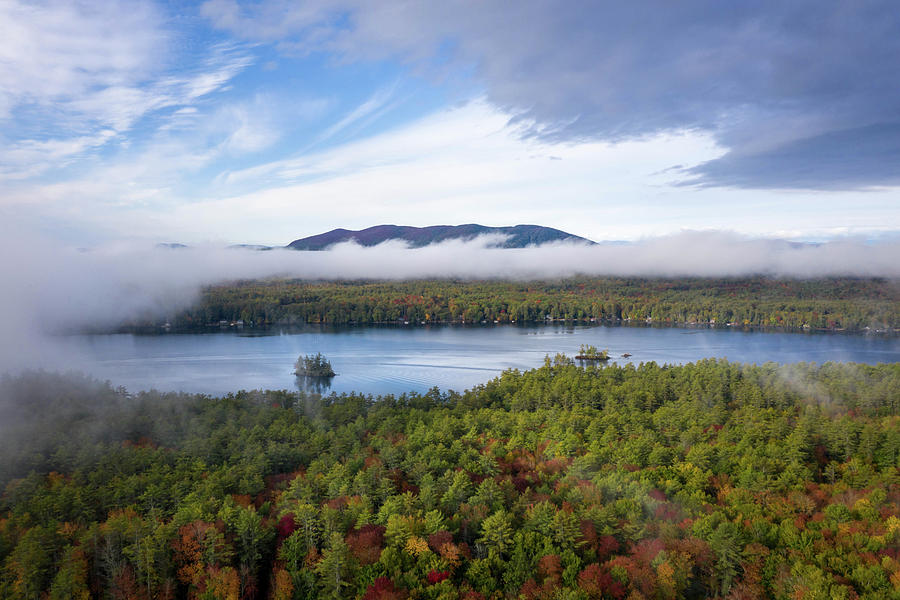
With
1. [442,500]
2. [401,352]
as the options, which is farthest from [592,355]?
[442,500]

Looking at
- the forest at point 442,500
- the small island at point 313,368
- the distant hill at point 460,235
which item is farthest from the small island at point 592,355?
the distant hill at point 460,235

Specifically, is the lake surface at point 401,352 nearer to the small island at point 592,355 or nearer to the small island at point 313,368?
the small island at point 313,368

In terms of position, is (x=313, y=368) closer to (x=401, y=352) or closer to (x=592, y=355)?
(x=401, y=352)

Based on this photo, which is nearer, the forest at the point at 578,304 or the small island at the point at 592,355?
the small island at the point at 592,355

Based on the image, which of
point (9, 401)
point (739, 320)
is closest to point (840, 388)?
point (9, 401)

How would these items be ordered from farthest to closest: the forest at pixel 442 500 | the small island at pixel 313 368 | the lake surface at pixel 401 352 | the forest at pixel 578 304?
1. the forest at pixel 578 304
2. the small island at pixel 313 368
3. the lake surface at pixel 401 352
4. the forest at pixel 442 500

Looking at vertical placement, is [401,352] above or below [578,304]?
below
